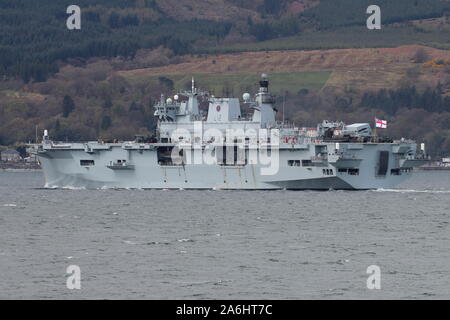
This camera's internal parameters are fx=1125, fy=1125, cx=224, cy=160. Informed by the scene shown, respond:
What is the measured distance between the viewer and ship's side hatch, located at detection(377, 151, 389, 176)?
72488 mm

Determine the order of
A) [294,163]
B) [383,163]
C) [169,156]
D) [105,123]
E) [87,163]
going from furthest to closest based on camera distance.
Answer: [105,123] < [87,163] < [169,156] < [383,163] < [294,163]

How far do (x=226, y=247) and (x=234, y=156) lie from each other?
32049 millimetres

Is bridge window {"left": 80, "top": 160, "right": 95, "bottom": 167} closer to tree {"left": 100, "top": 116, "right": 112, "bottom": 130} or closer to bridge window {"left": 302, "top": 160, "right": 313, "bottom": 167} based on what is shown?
bridge window {"left": 302, "top": 160, "right": 313, "bottom": 167}

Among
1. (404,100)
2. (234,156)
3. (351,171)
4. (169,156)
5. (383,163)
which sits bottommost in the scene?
(351,171)

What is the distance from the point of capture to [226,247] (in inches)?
1694

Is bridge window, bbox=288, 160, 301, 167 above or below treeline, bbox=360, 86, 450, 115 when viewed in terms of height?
below

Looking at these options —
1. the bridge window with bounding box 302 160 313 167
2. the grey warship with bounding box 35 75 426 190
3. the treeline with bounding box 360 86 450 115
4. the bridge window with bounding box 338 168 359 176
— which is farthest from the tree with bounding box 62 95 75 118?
the bridge window with bounding box 338 168 359 176

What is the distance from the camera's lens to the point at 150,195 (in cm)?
7269

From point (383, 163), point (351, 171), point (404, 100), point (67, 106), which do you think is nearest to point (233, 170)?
point (351, 171)

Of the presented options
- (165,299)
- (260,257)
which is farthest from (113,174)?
(165,299)

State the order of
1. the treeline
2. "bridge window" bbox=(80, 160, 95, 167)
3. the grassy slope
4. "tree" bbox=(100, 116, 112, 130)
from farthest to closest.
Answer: the grassy slope
the treeline
"tree" bbox=(100, 116, 112, 130)
"bridge window" bbox=(80, 160, 95, 167)

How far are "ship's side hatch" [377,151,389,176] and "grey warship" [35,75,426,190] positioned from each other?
65 mm

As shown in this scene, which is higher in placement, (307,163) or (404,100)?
(404,100)

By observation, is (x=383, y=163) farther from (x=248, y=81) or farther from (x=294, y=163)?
Answer: (x=248, y=81)
